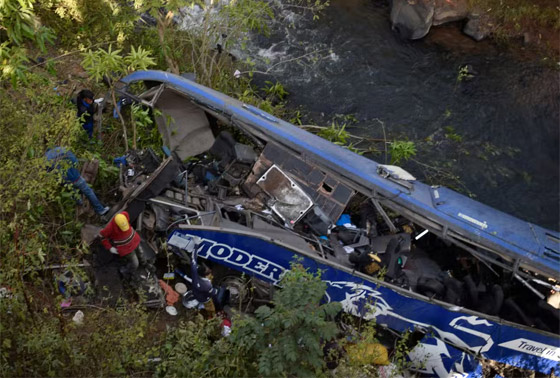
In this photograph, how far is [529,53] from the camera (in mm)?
13648

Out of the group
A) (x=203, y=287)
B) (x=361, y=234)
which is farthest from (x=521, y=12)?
(x=203, y=287)

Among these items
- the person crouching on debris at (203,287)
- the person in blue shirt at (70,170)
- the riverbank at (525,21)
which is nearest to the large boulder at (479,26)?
the riverbank at (525,21)

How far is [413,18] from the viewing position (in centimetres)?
1355

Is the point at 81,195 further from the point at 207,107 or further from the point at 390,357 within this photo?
the point at 390,357

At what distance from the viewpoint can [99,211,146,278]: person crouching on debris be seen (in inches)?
229

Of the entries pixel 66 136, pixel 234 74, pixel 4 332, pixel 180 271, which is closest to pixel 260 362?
pixel 4 332

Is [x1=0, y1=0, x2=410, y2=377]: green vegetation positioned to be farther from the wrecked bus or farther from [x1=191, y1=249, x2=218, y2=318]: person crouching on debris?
the wrecked bus

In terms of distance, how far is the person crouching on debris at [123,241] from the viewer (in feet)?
19.1

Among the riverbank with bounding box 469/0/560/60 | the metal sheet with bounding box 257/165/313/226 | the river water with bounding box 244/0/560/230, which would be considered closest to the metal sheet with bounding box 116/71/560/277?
the metal sheet with bounding box 257/165/313/226

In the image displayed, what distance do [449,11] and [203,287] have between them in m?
11.1

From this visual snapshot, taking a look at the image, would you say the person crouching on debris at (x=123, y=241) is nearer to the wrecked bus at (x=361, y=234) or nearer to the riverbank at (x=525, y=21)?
the wrecked bus at (x=361, y=234)

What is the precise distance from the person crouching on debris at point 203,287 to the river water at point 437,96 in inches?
207

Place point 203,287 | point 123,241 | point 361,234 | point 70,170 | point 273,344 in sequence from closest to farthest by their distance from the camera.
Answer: point 273,344, point 123,241, point 203,287, point 70,170, point 361,234

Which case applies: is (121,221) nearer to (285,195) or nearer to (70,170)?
(70,170)
